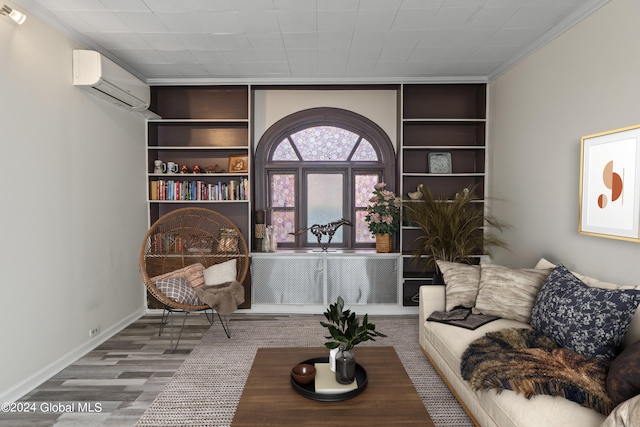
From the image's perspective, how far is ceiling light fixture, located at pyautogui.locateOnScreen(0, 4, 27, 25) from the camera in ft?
7.88

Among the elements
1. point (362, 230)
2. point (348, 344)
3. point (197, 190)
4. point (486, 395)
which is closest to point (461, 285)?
point (486, 395)

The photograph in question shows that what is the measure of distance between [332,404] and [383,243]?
2761 millimetres

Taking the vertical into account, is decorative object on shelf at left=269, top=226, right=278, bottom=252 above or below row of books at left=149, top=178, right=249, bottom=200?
below

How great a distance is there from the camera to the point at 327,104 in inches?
189

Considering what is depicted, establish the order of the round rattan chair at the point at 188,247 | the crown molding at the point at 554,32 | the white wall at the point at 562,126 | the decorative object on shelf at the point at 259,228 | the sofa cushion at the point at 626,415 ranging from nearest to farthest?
1. the sofa cushion at the point at 626,415
2. the white wall at the point at 562,126
3. the crown molding at the point at 554,32
4. the round rattan chair at the point at 188,247
5. the decorative object on shelf at the point at 259,228

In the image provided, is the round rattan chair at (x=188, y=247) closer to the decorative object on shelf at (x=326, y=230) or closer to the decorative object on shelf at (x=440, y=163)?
the decorative object on shelf at (x=326, y=230)

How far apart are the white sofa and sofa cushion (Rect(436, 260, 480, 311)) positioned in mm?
99

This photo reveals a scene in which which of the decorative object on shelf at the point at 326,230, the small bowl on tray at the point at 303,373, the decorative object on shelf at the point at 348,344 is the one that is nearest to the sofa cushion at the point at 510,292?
the decorative object on shelf at the point at 348,344

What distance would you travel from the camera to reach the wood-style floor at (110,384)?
7.66ft

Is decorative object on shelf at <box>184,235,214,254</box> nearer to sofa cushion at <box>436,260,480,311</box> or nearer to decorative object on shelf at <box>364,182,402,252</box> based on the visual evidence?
decorative object on shelf at <box>364,182,402,252</box>

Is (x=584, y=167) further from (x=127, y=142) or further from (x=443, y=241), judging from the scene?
(x=127, y=142)

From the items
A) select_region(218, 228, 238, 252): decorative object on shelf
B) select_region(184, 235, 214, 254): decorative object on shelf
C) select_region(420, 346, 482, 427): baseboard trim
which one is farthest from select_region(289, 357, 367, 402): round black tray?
select_region(184, 235, 214, 254): decorative object on shelf

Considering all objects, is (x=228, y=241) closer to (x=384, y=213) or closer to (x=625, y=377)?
(x=384, y=213)

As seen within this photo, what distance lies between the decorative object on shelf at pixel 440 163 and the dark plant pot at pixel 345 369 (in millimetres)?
3068
